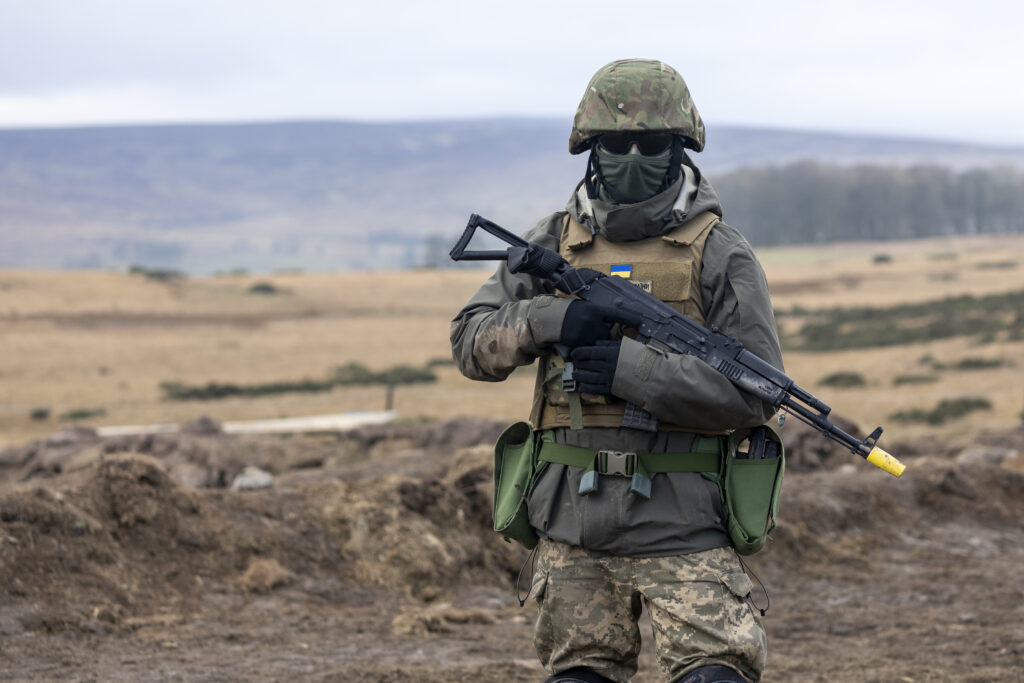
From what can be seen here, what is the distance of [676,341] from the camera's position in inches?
125

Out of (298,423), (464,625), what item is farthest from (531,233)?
(298,423)

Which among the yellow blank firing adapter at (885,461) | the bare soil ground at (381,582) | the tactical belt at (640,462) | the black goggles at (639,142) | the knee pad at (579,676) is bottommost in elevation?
the bare soil ground at (381,582)

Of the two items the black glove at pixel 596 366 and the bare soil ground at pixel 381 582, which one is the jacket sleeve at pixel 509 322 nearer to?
the black glove at pixel 596 366

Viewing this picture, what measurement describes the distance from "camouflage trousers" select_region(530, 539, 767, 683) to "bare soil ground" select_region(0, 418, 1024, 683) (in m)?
2.24

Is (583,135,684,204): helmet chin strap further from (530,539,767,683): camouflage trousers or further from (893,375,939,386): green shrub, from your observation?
(893,375,939,386): green shrub

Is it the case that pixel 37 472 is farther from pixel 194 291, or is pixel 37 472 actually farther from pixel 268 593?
pixel 194 291

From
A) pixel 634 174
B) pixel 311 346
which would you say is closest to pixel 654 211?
pixel 634 174

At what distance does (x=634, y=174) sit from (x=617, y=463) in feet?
2.70

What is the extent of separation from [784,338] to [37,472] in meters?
28.0

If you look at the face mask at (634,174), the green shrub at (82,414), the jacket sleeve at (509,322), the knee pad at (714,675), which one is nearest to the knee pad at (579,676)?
the knee pad at (714,675)

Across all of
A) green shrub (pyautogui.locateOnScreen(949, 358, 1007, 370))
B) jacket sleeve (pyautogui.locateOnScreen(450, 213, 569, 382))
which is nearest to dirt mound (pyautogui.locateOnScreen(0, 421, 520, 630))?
jacket sleeve (pyautogui.locateOnScreen(450, 213, 569, 382))

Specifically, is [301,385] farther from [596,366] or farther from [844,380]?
[596,366]

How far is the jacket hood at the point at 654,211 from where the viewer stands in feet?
10.7

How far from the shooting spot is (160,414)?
2294cm
